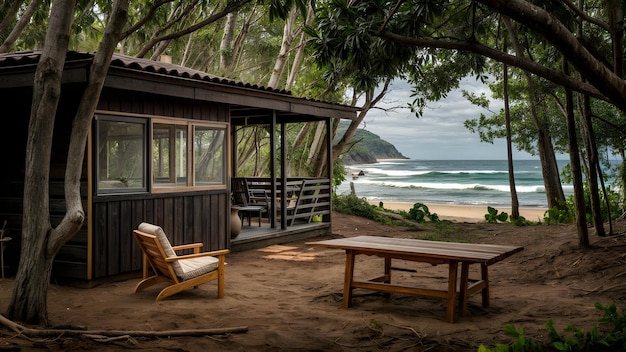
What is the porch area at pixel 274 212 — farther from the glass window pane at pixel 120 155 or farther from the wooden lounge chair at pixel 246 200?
the glass window pane at pixel 120 155

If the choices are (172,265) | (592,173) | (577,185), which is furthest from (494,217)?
(172,265)

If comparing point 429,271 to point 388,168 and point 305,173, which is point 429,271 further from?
point 388,168

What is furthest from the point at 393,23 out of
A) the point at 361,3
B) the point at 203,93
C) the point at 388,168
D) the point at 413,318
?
the point at 388,168

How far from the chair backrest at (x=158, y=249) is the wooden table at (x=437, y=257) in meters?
1.62

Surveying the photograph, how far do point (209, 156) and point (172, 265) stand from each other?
10.4 ft

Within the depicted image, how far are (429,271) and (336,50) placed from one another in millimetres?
3357

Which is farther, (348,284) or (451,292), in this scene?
(348,284)

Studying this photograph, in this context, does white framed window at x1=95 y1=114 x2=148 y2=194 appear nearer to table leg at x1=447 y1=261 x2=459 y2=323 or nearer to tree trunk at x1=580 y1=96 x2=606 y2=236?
table leg at x1=447 y1=261 x2=459 y2=323

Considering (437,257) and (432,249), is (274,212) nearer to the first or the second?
(432,249)

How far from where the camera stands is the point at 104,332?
4.62 m

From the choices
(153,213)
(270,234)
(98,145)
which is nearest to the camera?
(98,145)

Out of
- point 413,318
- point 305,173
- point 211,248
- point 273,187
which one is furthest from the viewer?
point 305,173

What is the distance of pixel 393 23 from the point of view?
7.43 m

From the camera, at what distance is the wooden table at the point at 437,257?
5.21 m
